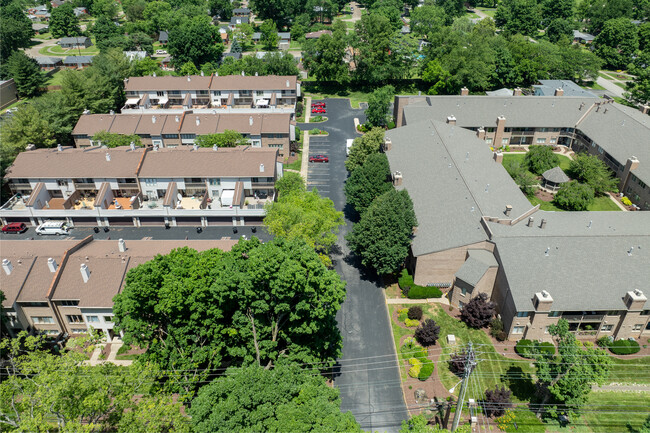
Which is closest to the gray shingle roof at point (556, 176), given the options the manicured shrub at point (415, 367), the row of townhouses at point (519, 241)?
the row of townhouses at point (519, 241)

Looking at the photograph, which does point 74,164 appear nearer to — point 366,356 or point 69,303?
point 69,303

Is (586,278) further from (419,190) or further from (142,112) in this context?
(142,112)

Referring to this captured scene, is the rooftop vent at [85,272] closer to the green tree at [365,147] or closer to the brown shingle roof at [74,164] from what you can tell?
the brown shingle roof at [74,164]

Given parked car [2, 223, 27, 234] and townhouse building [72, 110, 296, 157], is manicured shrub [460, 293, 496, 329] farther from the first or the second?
parked car [2, 223, 27, 234]

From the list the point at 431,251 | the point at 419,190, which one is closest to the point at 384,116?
the point at 419,190

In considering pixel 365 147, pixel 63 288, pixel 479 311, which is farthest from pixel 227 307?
pixel 365 147
